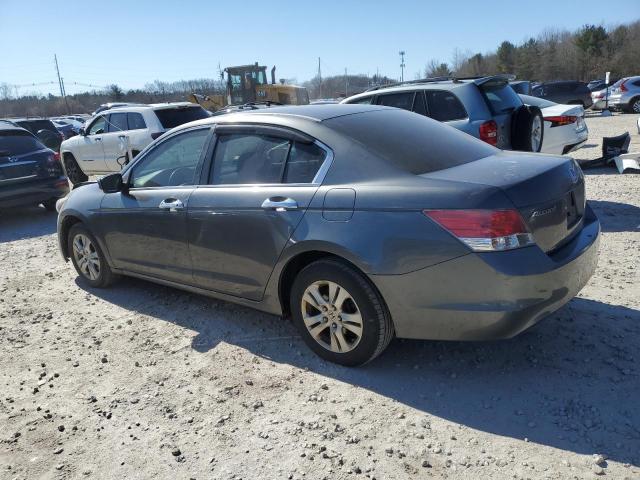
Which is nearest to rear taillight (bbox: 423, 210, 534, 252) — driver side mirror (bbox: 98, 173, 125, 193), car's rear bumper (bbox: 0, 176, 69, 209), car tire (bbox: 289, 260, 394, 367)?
car tire (bbox: 289, 260, 394, 367)

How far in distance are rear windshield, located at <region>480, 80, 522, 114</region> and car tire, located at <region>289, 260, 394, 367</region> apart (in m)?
4.71

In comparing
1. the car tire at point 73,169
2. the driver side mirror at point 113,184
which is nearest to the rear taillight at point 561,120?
the driver side mirror at point 113,184

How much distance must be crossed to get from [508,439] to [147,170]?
11.7 feet

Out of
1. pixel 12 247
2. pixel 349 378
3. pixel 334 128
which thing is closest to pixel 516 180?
pixel 334 128

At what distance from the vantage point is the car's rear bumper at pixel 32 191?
886cm

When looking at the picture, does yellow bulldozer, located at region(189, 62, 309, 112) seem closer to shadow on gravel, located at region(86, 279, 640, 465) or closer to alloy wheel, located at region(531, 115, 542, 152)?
alloy wheel, located at region(531, 115, 542, 152)

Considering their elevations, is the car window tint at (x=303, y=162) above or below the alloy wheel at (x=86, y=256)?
above

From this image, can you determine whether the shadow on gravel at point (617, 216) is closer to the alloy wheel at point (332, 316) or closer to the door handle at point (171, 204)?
the alloy wheel at point (332, 316)

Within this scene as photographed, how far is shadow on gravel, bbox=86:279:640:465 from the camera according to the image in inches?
108

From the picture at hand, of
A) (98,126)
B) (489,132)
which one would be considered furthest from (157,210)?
(98,126)

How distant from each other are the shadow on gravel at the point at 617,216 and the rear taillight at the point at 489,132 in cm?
163

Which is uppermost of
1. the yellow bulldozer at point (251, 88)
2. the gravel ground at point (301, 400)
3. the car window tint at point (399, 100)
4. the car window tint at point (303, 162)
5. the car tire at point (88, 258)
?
the yellow bulldozer at point (251, 88)

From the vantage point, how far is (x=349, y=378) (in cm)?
335

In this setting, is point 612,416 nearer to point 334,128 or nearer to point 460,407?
point 460,407
